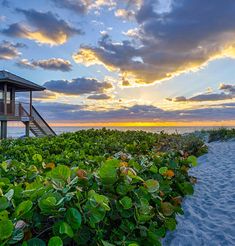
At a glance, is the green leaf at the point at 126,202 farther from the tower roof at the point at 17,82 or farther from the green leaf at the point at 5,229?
the tower roof at the point at 17,82

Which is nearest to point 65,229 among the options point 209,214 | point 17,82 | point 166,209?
point 166,209

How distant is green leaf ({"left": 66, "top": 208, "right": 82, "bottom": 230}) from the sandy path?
236 cm

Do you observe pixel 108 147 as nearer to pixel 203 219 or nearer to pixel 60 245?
pixel 203 219

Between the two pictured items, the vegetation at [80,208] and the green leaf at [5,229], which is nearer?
the green leaf at [5,229]

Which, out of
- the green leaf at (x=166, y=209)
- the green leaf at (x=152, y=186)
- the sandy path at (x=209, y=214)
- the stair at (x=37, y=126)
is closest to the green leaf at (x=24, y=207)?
the green leaf at (x=152, y=186)

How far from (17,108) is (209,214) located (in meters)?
21.7

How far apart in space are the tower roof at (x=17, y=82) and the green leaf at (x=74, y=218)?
22.5 meters

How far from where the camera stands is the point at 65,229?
1487mm

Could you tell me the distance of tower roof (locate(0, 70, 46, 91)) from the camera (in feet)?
74.8

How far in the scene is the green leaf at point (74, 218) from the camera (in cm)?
157

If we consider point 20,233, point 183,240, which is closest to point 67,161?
point 183,240

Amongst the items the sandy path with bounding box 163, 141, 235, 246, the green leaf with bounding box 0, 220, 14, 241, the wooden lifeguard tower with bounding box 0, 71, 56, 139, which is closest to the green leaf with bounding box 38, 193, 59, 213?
the green leaf with bounding box 0, 220, 14, 241

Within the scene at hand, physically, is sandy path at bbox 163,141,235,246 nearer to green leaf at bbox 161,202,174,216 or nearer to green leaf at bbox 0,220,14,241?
green leaf at bbox 161,202,174,216

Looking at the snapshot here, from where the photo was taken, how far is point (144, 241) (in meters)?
2.17
